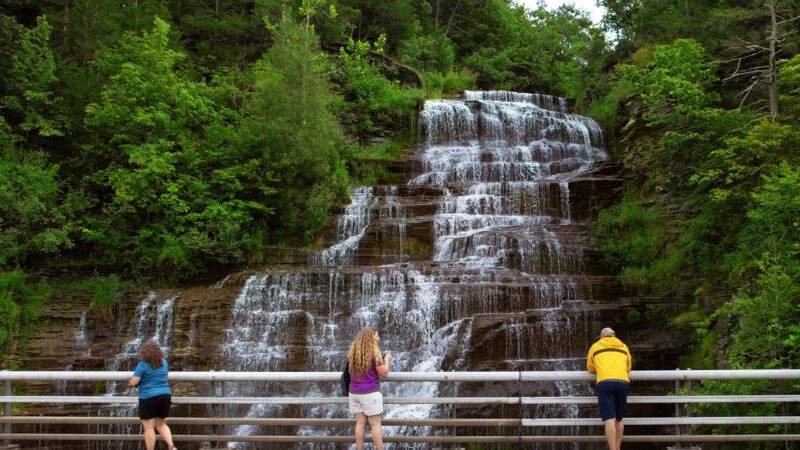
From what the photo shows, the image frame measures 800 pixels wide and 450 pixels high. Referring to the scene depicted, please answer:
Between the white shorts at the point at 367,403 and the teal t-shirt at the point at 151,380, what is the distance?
212 cm

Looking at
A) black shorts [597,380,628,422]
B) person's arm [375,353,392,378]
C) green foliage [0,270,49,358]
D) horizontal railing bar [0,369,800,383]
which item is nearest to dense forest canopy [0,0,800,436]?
green foliage [0,270,49,358]

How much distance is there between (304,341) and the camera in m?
15.1

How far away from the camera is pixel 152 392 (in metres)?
6.25

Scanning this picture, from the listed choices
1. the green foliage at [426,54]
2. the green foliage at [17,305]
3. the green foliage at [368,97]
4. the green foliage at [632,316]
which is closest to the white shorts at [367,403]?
the green foliage at [632,316]

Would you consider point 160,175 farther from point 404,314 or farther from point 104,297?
point 404,314

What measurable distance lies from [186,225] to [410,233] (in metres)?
8.32

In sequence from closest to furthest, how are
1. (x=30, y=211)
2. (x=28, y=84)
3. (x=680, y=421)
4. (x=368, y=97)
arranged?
(x=680, y=421)
(x=30, y=211)
(x=28, y=84)
(x=368, y=97)

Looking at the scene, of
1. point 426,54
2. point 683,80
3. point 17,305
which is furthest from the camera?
point 426,54

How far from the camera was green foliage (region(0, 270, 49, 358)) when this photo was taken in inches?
616

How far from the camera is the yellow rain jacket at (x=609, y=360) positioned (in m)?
6.06

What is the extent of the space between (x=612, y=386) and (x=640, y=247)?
13.1 m

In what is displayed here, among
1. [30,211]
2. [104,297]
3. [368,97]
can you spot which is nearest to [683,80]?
[104,297]

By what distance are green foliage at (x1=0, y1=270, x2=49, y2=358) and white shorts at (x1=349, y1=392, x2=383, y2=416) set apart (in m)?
14.0

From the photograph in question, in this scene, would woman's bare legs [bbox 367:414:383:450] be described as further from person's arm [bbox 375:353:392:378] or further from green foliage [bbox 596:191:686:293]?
green foliage [bbox 596:191:686:293]
